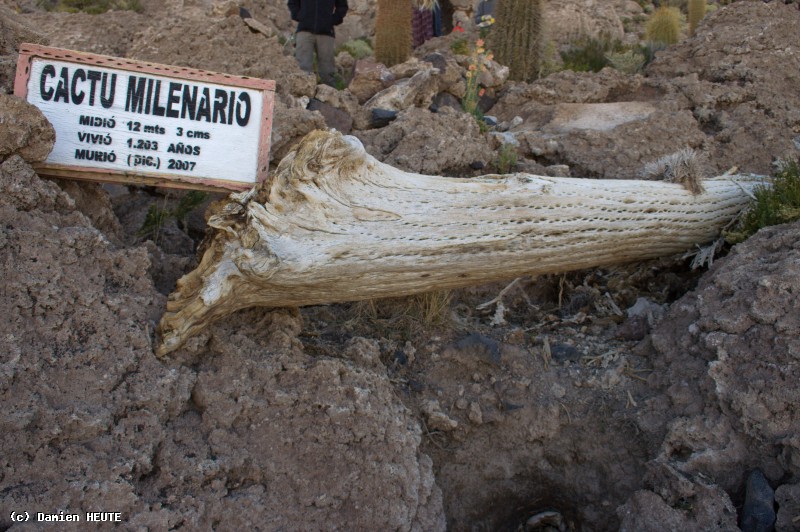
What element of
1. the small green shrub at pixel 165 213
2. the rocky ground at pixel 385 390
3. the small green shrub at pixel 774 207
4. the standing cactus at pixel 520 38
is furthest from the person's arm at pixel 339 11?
the small green shrub at pixel 774 207

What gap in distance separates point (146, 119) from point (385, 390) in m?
1.72

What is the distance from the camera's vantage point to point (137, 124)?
3.29 m

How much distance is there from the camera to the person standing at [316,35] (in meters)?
7.08

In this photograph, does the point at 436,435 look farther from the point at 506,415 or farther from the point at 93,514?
the point at 93,514

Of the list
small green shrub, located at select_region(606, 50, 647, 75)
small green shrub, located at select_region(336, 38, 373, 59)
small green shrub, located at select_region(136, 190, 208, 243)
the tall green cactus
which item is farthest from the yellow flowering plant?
small green shrub, located at select_region(336, 38, 373, 59)

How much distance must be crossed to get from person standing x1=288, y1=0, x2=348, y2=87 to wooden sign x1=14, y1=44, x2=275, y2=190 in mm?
3868

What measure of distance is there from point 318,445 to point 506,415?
101 cm

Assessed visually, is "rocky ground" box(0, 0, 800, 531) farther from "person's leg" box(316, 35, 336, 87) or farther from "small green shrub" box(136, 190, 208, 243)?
"person's leg" box(316, 35, 336, 87)

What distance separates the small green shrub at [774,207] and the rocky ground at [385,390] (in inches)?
7.2

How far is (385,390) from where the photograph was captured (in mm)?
3188

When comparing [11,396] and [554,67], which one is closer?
[11,396]

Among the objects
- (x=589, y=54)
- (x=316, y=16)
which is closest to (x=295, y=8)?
(x=316, y=16)

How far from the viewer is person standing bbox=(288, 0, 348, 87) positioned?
708 centimetres

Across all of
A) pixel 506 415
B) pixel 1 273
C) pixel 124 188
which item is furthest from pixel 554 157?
pixel 1 273
